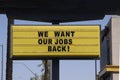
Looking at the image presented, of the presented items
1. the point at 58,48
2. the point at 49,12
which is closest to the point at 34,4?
the point at 49,12

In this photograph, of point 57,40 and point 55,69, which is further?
point 57,40

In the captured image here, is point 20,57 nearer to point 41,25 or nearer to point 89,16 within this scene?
point 41,25

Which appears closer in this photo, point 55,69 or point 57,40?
point 55,69

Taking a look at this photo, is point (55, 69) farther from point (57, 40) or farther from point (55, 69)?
point (57, 40)

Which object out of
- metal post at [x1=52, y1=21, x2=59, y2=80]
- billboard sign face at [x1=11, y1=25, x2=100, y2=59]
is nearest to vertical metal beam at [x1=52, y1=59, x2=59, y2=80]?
metal post at [x1=52, y1=21, x2=59, y2=80]

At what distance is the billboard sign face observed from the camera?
88.2 ft

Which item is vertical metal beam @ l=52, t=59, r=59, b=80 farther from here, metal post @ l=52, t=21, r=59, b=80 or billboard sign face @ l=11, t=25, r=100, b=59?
billboard sign face @ l=11, t=25, r=100, b=59

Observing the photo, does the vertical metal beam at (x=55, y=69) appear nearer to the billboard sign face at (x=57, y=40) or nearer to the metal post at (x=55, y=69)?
the metal post at (x=55, y=69)

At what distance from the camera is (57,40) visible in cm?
2703

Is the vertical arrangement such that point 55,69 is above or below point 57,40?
below

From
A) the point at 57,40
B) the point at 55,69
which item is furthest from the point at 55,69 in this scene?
the point at 57,40

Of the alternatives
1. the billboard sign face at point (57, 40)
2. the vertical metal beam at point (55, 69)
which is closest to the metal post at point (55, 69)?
the vertical metal beam at point (55, 69)

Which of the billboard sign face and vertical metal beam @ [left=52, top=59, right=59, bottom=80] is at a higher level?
the billboard sign face

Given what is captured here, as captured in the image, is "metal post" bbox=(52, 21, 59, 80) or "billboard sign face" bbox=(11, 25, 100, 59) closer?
"metal post" bbox=(52, 21, 59, 80)
